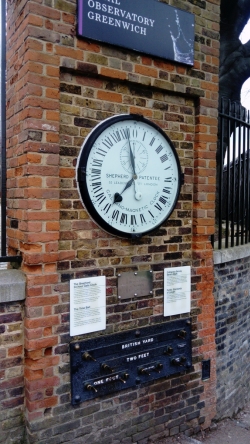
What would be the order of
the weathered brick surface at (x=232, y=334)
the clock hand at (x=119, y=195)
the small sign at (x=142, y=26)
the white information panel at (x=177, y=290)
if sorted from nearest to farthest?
the small sign at (x=142, y=26)
the clock hand at (x=119, y=195)
the white information panel at (x=177, y=290)
the weathered brick surface at (x=232, y=334)

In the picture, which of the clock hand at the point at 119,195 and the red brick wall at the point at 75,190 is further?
the clock hand at the point at 119,195

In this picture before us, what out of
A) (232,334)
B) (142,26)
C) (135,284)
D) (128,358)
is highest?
(142,26)

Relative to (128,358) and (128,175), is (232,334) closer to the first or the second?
(128,358)

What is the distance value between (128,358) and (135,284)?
59 cm

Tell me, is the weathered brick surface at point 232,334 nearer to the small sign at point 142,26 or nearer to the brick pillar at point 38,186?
the brick pillar at point 38,186

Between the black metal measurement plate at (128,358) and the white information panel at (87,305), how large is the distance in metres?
0.11

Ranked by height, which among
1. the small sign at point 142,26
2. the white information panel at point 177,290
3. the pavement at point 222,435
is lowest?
the pavement at point 222,435

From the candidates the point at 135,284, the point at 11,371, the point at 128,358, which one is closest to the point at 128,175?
the point at 135,284

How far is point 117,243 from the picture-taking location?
298cm

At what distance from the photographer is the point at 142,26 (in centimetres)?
295

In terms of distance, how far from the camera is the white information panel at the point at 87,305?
9.10 feet

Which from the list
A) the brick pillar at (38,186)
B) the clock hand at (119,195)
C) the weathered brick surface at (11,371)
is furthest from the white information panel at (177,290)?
the weathered brick surface at (11,371)

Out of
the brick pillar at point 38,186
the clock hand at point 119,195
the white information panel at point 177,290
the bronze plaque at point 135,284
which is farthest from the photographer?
the white information panel at point 177,290

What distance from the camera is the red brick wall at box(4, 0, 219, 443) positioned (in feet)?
8.50
